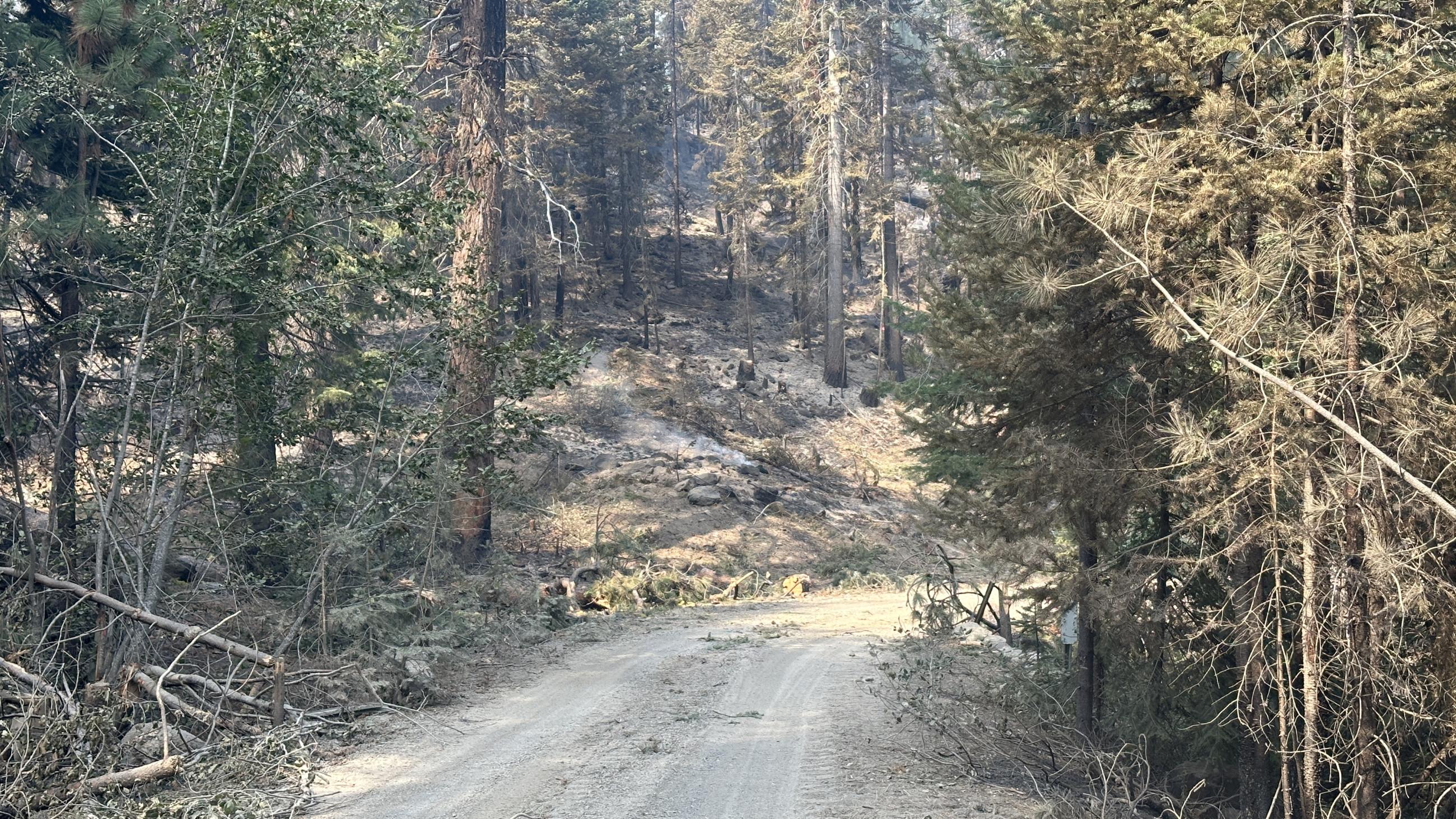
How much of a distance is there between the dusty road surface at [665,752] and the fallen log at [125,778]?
1.12 metres

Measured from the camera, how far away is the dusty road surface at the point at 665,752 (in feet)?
26.0

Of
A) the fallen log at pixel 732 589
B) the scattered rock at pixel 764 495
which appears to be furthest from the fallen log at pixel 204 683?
the scattered rock at pixel 764 495

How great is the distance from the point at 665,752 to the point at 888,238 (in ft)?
106

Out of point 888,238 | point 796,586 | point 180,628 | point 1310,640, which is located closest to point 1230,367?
point 1310,640

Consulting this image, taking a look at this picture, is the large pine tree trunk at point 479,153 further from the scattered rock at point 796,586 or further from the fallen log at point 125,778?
the fallen log at point 125,778

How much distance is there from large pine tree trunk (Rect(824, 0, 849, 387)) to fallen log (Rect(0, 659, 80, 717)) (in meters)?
31.1

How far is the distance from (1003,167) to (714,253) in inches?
1585

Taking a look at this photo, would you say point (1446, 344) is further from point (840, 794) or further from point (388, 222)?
point (388, 222)

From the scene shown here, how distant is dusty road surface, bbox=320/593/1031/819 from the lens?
793 centimetres

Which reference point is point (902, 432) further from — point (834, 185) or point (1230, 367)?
point (834, 185)

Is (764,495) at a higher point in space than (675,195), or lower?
lower

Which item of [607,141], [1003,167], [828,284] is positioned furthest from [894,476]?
[1003,167]

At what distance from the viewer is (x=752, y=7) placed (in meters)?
51.0

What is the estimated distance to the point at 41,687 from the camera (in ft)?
24.5
